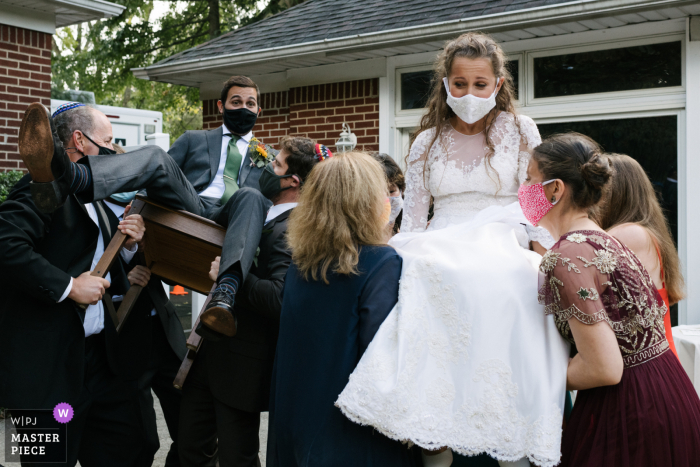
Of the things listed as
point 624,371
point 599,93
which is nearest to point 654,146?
point 599,93

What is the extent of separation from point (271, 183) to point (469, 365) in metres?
1.53

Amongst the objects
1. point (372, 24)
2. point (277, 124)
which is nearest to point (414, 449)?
point (372, 24)

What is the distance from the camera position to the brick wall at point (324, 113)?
23.7 feet

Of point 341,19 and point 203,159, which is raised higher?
point 341,19

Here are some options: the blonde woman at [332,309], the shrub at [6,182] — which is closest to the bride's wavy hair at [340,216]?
the blonde woman at [332,309]

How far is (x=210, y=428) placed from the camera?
11.5ft

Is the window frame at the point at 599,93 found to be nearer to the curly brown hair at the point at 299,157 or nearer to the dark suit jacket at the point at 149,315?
the curly brown hair at the point at 299,157

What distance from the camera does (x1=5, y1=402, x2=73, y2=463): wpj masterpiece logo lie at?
10.3 feet

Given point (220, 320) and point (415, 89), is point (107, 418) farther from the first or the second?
point (415, 89)

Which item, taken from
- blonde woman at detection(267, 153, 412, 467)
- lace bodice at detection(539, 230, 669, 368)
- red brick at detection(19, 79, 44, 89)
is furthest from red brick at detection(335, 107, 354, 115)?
lace bodice at detection(539, 230, 669, 368)

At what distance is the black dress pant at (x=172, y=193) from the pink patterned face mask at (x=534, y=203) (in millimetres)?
1273

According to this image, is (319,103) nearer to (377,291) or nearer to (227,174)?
(227,174)

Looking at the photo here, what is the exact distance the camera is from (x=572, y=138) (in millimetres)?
2422

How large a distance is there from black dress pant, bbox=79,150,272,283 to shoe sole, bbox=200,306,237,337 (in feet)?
0.71
